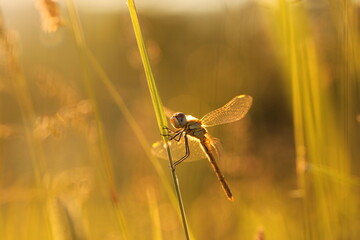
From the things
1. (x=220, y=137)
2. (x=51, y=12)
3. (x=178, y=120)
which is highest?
(x=51, y=12)

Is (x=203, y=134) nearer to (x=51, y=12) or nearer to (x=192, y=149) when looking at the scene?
(x=192, y=149)

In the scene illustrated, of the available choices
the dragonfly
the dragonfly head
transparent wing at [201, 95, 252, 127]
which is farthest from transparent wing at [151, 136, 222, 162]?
the dragonfly head

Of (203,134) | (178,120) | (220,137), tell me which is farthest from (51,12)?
(220,137)

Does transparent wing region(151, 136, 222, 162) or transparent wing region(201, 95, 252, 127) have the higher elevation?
transparent wing region(201, 95, 252, 127)

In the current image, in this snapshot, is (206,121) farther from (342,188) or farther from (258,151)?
(258,151)

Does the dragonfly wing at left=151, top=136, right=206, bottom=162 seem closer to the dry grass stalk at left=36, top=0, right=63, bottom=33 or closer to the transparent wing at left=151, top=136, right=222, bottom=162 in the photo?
the transparent wing at left=151, top=136, right=222, bottom=162

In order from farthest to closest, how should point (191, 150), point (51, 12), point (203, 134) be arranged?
point (191, 150), point (203, 134), point (51, 12)

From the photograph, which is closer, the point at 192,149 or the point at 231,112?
the point at 231,112
